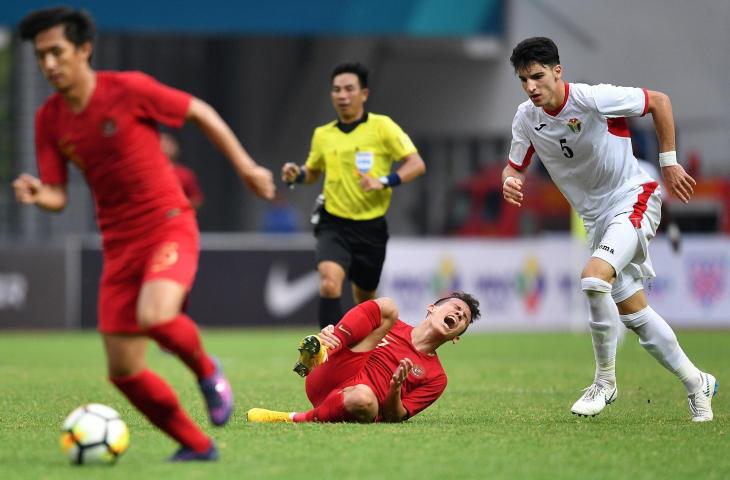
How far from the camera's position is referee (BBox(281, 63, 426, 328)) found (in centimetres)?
1086

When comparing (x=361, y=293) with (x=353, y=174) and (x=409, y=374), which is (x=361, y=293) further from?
(x=409, y=374)

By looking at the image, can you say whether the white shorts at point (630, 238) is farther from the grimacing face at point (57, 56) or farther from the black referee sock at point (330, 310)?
the grimacing face at point (57, 56)

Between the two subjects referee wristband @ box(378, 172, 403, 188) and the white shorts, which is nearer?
the white shorts

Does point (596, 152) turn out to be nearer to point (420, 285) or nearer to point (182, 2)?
point (420, 285)

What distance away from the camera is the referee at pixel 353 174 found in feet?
35.6

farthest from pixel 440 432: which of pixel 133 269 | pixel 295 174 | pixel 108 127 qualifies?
pixel 295 174

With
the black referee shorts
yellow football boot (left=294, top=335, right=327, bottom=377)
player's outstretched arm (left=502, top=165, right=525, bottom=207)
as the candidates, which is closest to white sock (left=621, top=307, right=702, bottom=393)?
player's outstretched arm (left=502, top=165, right=525, bottom=207)

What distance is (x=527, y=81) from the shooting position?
827 centimetres

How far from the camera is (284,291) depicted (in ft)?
68.5

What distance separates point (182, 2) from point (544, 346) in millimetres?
10698

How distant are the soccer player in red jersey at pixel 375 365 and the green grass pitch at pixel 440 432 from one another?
16cm

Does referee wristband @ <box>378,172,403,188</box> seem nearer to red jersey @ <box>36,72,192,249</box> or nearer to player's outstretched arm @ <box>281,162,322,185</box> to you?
player's outstretched arm @ <box>281,162,322,185</box>

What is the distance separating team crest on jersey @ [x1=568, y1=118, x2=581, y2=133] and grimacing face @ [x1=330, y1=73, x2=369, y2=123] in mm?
2953

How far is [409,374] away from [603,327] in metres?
1.37
